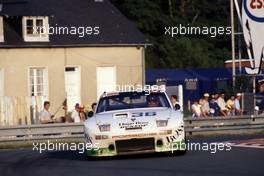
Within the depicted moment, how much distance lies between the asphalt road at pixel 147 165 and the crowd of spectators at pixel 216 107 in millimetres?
13359

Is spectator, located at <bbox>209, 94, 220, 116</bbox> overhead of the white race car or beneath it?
overhead

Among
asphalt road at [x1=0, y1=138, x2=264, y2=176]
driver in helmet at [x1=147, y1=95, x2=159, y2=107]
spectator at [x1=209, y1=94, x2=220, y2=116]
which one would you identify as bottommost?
asphalt road at [x1=0, y1=138, x2=264, y2=176]

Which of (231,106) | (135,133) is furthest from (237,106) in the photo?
(135,133)

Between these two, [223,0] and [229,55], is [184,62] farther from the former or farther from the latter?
[223,0]

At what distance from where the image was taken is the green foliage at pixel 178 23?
7412 cm

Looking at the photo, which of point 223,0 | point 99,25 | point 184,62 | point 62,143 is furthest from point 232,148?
point 223,0

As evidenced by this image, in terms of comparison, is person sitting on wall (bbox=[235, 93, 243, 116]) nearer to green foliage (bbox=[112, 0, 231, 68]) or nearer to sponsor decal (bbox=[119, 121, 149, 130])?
sponsor decal (bbox=[119, 121, 149, 130])

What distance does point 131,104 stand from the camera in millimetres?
21250

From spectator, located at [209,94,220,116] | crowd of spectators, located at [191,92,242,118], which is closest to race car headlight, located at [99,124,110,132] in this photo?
crowd of spectators, located at [191,92,242,118]

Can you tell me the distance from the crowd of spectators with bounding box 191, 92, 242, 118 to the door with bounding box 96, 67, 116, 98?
856 centimetres

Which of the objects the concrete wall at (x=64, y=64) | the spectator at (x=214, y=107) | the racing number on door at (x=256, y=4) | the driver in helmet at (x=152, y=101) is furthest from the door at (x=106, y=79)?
the driver in helmet at (x=152, y=101)

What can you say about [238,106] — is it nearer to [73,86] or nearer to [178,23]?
[73,86]

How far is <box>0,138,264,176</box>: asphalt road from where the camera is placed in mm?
16453

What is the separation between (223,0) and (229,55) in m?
6.87
